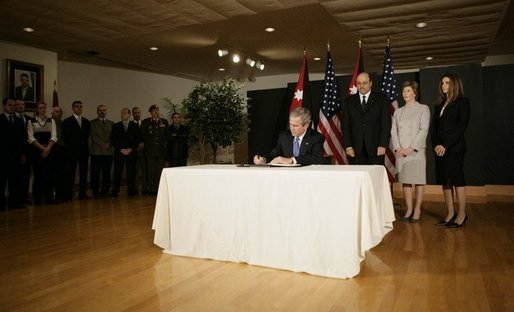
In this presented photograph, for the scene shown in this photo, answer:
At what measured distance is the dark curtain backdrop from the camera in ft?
21.3

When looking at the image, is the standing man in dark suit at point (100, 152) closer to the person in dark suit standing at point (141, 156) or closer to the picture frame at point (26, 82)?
the person in dark suit standing at point (141, 156)

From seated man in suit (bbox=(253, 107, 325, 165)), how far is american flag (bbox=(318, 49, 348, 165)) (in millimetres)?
2041

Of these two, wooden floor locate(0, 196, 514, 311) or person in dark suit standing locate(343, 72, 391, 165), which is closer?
wooden floor locate(0, 196, 514, 311)

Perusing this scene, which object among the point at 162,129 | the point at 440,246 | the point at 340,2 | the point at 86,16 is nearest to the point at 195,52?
the point at 162,129

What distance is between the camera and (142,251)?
3391 mm

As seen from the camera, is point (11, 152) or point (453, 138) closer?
point (453, 138)

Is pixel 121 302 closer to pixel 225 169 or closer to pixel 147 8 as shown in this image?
pixel 225 169

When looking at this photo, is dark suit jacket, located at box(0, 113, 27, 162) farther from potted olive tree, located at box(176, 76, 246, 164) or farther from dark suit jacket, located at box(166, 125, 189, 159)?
potted olive tree, located at box(176, 76, 246, 164)

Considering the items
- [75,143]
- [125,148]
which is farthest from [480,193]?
[75,143]

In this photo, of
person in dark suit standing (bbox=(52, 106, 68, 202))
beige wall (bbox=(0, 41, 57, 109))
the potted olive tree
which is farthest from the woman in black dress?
the potted olive tree

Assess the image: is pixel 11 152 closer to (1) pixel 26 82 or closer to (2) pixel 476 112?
(1) pixel 26 82

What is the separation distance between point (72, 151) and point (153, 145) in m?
1.39

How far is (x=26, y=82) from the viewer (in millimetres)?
6992

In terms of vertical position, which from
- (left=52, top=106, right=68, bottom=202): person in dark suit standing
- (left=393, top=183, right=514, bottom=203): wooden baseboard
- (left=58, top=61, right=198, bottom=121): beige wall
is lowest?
(left=393, top=183, right=514, bottom=203): wooden baseboard
